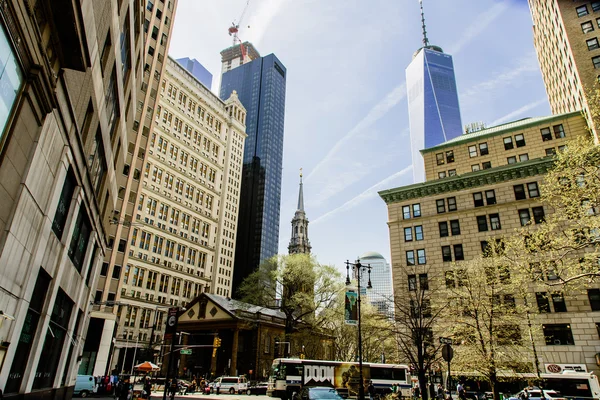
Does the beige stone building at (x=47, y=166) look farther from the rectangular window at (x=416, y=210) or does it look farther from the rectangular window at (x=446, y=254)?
the rectangular window at (x=416, y=210)

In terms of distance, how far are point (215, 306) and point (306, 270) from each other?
1754 centimetres

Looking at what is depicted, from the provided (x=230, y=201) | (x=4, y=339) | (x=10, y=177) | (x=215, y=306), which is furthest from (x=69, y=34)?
(x=230, y=201)

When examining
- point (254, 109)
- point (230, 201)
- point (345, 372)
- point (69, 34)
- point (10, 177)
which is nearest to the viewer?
point (10, 177)

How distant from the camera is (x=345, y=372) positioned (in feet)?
136

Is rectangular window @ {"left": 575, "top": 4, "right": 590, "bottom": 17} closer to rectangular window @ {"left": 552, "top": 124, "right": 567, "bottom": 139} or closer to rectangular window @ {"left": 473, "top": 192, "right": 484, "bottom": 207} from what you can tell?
rectangular window @ {"left": 552, "top": 124, "right": 567, "bottom": 139}

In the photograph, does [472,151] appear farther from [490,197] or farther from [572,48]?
[572,48]

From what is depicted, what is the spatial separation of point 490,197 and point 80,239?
1667 inches

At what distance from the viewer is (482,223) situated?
44.0 m

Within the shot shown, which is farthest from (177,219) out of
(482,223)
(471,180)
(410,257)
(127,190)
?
(482,223)

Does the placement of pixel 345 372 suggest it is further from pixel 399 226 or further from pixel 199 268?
pixel 199 268

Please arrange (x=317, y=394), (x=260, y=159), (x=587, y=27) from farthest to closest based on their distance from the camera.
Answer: (x=260, y=159) → (x=587, y=27) → (x=317, y=394)

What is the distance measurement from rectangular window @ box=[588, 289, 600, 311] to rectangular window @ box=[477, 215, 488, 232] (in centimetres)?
1128

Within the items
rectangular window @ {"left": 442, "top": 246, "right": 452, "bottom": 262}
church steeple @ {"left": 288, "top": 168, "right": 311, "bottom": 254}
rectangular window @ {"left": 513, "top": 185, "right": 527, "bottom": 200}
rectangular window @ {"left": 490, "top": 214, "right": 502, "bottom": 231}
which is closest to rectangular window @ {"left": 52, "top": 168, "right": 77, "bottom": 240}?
rectangular window @ {"left": 442, "top": 246, "right": 452, "bottom": 262}

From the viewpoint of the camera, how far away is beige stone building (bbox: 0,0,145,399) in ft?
33.0
